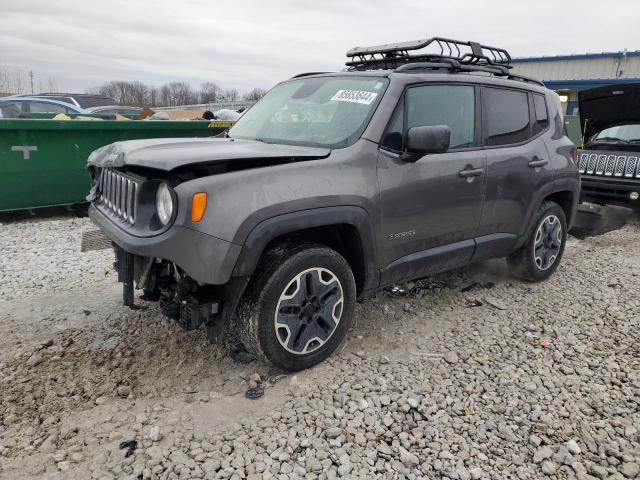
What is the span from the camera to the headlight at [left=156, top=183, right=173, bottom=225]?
8.50 feet

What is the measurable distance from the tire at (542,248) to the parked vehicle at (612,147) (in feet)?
10.7

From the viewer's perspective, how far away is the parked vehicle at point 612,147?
23.9ft

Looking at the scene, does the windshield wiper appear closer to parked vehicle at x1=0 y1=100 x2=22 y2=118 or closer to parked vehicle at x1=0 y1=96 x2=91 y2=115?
parked vehicle at x1=0 y1=96 x2=91 y2=115

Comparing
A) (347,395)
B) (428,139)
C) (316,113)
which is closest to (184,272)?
(347,395)

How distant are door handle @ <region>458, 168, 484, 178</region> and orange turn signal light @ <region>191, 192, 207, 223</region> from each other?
2.01m

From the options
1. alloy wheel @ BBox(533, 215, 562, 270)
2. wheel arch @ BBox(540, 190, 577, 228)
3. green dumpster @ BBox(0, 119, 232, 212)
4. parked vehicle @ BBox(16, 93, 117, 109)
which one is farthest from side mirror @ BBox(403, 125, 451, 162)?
parked vehicle @ BBox(16, 93, 117, 109)

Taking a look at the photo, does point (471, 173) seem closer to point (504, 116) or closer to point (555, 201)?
point (504, 116)

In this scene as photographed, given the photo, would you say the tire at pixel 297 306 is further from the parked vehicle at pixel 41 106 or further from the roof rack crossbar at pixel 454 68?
the parked vehicle at pixel 41 106

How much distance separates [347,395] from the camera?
293 cm

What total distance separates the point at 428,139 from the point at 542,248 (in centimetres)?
234

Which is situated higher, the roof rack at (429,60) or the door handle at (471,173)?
the roof rack at (429,60)

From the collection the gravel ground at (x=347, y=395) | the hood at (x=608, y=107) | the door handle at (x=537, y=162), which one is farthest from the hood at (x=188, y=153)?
the hood at (x=608, y=107)

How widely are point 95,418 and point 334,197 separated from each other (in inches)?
71.1

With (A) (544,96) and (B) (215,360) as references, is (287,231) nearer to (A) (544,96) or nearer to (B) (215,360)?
(B) (215,360)
